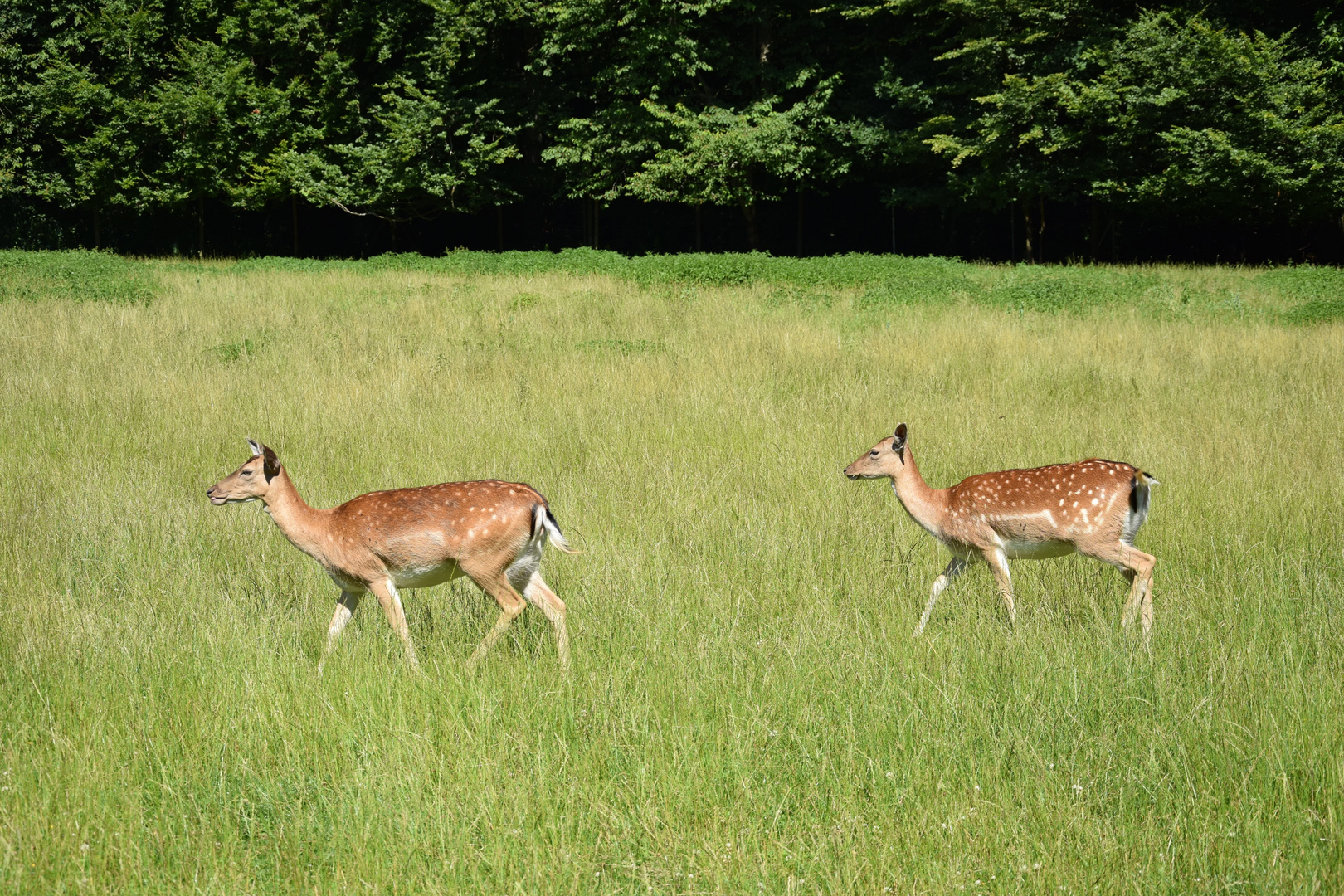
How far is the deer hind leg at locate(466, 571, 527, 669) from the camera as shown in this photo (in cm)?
488

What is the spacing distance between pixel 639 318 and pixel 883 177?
70.2ft

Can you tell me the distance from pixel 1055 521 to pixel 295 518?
11.3 feet

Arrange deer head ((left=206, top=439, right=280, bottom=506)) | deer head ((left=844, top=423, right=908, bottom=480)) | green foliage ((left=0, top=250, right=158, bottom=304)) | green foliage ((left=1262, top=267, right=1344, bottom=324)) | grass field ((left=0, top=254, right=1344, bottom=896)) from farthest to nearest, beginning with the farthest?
green foliage ((left=0, top=250, right=158, bottom=304)) → green foliage ((left=1262, top=267, right=1344, bottom=324)) → deer head ((left=844, top=423, right=908, bottom=480)) → deer head ((left=206, top=439, right=280, bottom=506)) → grass field ((left=0, top=254, right=1344, bottom=896))

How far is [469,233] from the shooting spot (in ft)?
134

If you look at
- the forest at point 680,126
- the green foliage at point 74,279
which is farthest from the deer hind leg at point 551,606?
the forest at point 680,126

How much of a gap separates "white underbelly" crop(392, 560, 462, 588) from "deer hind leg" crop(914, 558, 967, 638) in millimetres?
2020

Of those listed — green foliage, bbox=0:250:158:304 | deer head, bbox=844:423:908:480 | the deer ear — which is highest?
green foliage, bbox=0:250:158:304

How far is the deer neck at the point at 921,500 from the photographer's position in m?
5.71

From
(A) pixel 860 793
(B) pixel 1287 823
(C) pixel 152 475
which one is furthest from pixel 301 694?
(C) pixel 152 475

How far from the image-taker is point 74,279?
20.8 metres

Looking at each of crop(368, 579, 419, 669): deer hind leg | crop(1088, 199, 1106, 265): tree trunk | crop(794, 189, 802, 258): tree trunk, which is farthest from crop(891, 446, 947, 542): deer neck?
crop(794, 189, 802, 258): tree trunk

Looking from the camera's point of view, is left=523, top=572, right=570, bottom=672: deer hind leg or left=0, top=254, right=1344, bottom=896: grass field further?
left=523, top=572, right=570, bottom=672: deer hind leg

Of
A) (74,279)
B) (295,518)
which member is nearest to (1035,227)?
(74,279)

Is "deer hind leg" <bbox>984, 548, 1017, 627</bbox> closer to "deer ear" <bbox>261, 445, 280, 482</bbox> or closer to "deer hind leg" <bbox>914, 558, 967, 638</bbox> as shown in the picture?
"deer hind leg" <bbox>914, 558, 967, 638</bbox>
